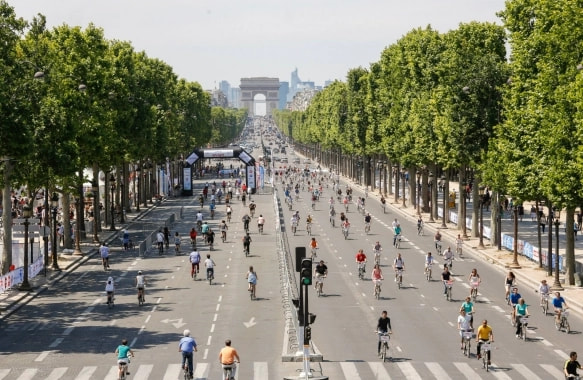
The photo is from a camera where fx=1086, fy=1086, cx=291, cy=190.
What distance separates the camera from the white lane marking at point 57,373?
3488 centimetres

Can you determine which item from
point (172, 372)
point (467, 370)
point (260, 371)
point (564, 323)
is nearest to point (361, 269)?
point (564, 323)

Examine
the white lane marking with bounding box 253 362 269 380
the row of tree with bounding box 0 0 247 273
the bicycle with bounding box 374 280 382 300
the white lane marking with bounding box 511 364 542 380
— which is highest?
the row of tree with bounding box 0 0 247 273

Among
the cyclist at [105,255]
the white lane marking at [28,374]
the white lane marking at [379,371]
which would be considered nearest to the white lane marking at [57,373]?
the white lane marking at [28,374]

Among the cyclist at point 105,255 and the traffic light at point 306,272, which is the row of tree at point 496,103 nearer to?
the traffic light at point 306,272

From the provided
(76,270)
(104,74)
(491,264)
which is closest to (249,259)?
(76,270)

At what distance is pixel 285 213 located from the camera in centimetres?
10931

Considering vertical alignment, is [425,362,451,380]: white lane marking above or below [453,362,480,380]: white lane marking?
above

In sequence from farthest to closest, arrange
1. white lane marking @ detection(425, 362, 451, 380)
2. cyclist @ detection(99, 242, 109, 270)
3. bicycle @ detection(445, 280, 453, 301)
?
cyclist @ detection(99, 242, 109, 270)
bicycle @ detection(445, 280, 453, 301)
white lane marking @ detection(425, 362, 451, 380)

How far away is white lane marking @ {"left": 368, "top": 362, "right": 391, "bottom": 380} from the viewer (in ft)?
112

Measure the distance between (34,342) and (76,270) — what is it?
79.2 ft

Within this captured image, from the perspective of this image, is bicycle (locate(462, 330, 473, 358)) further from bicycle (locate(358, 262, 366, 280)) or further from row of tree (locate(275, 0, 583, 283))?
bicycle (locate(358, 262, 366, 280))

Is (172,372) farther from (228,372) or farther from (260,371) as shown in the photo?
(228,372)

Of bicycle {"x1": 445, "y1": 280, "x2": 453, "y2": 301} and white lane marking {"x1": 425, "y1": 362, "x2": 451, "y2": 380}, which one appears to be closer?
white lane marking {"x1": 425, "y1": 362, "x2": 451, "y2": 380}

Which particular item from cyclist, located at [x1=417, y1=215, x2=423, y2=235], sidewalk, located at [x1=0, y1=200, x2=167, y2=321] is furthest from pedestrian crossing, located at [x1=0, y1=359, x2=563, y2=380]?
cyclist, located at [x1=417, y1=215, x2=423, y2=235]
